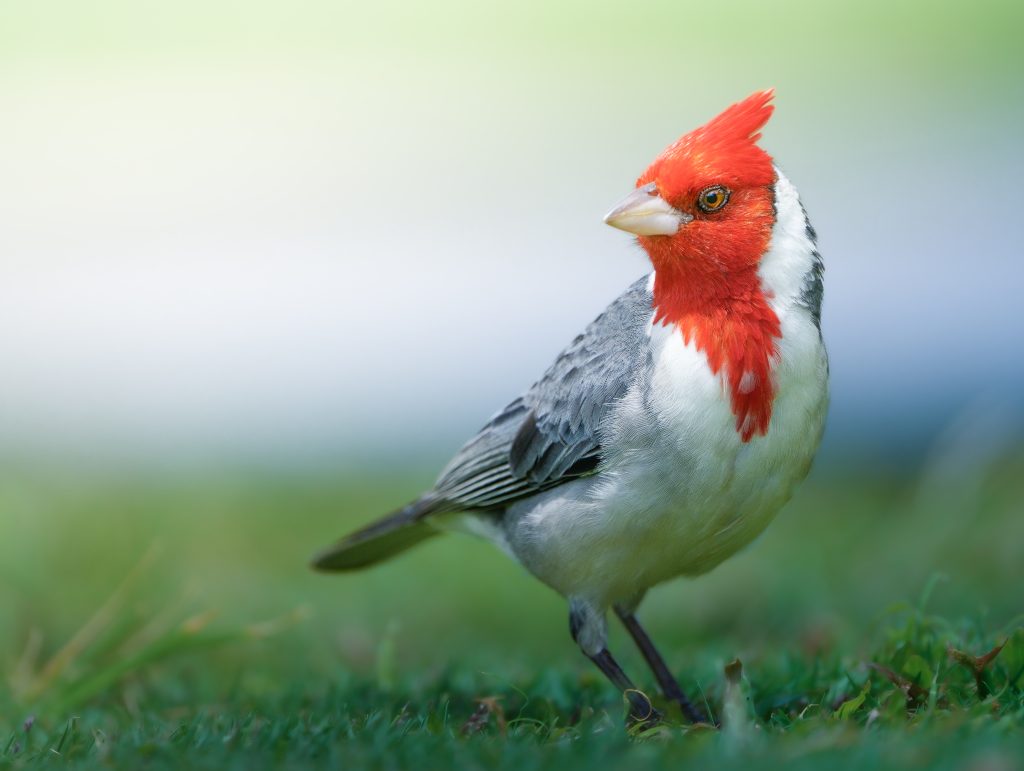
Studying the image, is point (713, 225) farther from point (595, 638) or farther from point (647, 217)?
point (595, 638)

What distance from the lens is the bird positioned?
3.43 metres

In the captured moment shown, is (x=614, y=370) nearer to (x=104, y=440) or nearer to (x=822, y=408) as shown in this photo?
(x=822, y=408)

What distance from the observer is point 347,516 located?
26.5 ft

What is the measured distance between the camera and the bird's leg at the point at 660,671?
12.2ft

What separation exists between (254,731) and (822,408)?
70.2 inches

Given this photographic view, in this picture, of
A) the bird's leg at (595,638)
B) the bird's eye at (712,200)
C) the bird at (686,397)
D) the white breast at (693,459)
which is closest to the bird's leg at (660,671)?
the bird at (686,397)

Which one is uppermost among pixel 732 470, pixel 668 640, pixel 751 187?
pixel 751 187

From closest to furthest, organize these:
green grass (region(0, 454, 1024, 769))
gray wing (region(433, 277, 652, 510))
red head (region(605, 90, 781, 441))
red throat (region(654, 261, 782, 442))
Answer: green grass (region(0, 454, 1024, 769)) → red throat (region(654, 261, 782, 442)) → red head (region(605, 90, 781, 441)) → gray wing (region(433, 277, 652, 510))

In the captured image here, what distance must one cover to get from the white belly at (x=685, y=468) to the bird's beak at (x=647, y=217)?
29 cm

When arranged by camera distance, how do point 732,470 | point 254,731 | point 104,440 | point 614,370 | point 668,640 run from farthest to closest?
point 104,440, point 668,640, point 614,370, point 732,470, point 254,731

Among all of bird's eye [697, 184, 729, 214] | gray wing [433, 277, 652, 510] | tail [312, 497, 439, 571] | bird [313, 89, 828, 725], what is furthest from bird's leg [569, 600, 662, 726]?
bird's eye [697, 184, 729, 214]

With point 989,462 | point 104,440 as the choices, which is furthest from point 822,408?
point 104,440

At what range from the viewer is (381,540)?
4.65 m

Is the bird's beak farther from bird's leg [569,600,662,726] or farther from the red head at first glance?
bird's leg [569,600,662,726]
